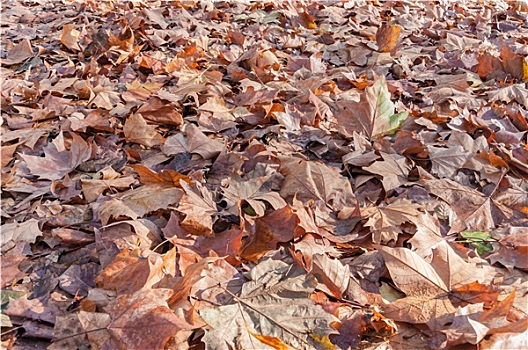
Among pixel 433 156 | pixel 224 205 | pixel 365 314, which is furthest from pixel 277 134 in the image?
pixel 365 314

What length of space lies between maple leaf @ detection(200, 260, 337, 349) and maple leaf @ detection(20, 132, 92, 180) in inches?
43.4

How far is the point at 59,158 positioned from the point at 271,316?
4.42ft

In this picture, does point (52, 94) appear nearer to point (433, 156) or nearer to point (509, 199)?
point (433, 156)

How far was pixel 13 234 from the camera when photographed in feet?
5.54

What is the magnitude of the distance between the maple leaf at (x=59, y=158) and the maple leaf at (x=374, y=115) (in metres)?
1.19

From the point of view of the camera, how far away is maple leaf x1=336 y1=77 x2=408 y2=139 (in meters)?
2.15

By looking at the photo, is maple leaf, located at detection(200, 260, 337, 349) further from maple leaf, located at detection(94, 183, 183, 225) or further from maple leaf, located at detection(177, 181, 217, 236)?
maple leaf, located at detection(94, 183, 183, 225)

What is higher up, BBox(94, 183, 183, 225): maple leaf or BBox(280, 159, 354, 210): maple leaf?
BBox(280, 159, 354, 210): maple leaf

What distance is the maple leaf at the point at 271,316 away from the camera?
1251 millimetres

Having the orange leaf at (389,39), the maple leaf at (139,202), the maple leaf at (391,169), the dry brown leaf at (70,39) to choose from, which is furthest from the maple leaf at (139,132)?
the orange leaf at (389,39)

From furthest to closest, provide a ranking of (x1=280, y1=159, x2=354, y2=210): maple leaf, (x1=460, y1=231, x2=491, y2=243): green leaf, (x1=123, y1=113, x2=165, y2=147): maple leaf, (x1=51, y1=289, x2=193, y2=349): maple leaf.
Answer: (x1=123, y1=113, x2=165, y2=147): maple leaf < (x1=280, y1=159, x2=354, y2=210): maple leaf < (x1=460, y1=231, x2=491, y2=243): green leaf < (x1=51, y1=289, x2=193, y2=349): maple leaf

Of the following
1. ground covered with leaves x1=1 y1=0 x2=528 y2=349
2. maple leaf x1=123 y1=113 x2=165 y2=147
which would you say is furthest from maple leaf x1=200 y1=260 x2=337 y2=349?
maple leaf x1=123 y1=113 x2=165 y2=147

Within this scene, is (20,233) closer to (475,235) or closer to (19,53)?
(475,235)

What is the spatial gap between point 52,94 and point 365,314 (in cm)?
221
